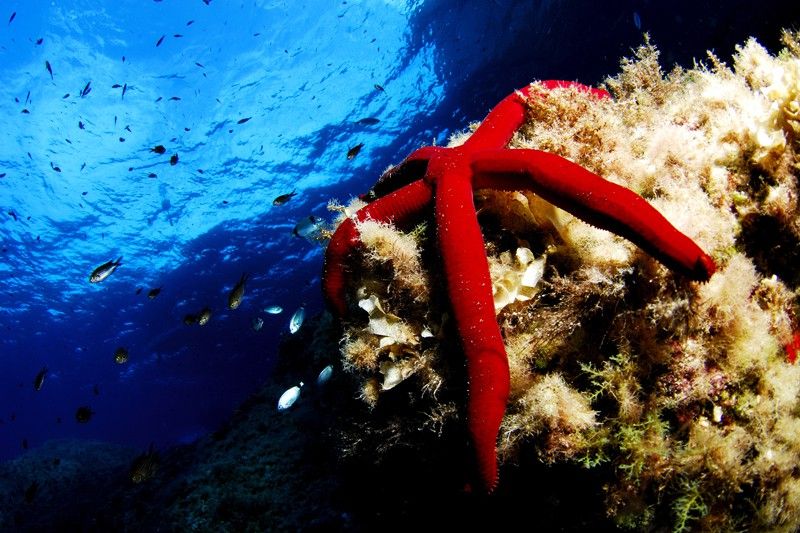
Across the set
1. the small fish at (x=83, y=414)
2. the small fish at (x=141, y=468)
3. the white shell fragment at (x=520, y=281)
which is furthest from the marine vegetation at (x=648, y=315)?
the small fish at (x=83, y=414)

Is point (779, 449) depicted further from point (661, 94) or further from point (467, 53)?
point (467, 53)

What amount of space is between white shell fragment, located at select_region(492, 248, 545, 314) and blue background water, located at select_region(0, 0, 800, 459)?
14.1 metres

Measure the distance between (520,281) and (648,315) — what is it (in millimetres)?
812

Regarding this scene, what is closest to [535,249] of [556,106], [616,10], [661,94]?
[556,106]

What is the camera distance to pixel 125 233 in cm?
2542

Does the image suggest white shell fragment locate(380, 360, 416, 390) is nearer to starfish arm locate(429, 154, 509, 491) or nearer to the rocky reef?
the rocky reef

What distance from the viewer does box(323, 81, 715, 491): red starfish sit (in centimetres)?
207

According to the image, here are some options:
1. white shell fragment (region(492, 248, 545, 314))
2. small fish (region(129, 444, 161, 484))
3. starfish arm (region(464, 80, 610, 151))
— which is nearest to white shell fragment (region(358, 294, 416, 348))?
white shell fragment (region(492, 248, 545, 314))

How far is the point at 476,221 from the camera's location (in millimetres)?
2592

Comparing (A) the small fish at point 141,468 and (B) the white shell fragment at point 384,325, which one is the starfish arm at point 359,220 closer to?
(B) the white shell fragment at point 384,325

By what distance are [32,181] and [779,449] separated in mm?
32042

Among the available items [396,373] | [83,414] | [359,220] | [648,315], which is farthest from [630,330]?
[83,414]

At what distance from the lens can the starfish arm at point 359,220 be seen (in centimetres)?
309

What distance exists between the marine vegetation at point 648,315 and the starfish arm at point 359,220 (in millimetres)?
80
